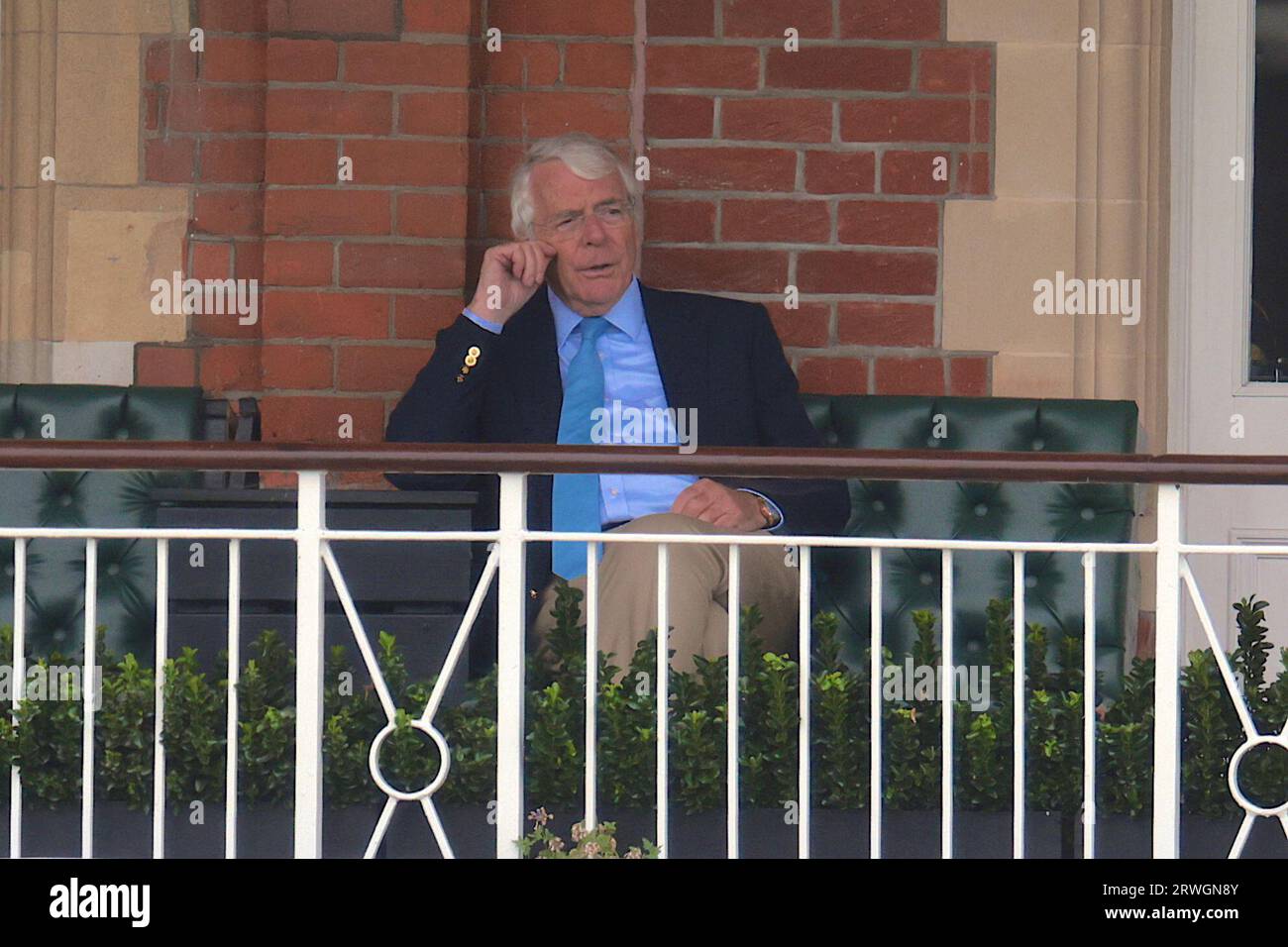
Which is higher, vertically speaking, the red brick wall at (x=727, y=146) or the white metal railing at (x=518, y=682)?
the red brick wall at (x=727, y=146)

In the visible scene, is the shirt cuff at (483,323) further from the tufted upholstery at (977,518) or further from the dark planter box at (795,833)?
the dark planter box at (795,833)

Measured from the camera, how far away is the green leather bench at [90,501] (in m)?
3.12

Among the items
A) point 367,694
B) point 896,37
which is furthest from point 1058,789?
point 896,37

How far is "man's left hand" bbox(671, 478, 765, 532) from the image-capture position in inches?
112

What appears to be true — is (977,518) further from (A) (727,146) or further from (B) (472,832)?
(B) (472,832)

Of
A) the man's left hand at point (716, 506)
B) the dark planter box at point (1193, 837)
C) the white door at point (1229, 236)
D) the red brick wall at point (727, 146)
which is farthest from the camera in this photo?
the white door at point (1229, 236)

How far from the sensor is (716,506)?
285cm

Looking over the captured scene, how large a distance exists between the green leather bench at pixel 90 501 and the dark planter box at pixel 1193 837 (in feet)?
5.67

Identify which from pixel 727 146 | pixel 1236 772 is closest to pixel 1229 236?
pixel 727 146

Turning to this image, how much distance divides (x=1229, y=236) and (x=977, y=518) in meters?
0.97

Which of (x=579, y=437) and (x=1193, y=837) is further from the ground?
(x=579, y=437)

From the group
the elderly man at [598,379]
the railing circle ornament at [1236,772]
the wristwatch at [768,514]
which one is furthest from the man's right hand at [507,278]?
the railing circle ornament at [1236,772]

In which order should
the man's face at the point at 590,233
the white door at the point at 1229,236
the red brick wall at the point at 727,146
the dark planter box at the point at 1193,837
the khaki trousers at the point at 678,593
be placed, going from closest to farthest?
the dark planter box at the point at 1193,837, the khaki trousers at the point at 678,593, the man's face at the point at 590,233, the red brick wall at the point at 727,146, the white door at the point at 1229,236

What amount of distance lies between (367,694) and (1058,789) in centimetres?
99
